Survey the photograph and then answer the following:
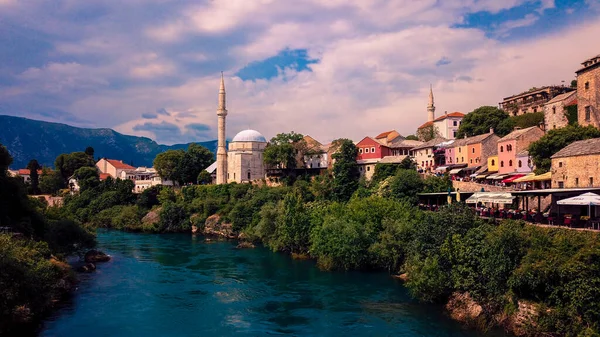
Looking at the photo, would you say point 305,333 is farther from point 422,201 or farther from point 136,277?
point 422,201

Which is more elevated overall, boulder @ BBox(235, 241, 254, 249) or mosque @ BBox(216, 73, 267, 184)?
mosque @ BBox(216, 73, 267, 184)

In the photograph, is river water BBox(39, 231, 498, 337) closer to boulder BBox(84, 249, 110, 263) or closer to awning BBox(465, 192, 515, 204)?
boulder BBox(84, 249, 110, 263)

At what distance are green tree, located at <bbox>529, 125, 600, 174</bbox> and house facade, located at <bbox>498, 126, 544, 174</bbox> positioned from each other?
5.14 meters

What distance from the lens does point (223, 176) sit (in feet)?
243

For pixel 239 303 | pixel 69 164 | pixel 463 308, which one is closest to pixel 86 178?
pixel 69 164

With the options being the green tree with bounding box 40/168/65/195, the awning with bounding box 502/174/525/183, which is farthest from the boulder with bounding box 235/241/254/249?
the green tree with bounding box 40/168/65/195

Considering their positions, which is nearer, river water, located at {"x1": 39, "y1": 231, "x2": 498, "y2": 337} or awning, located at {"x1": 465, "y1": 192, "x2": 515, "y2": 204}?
river water, located at {"x1": 39, "y1": 231, "x2": 498, "y2": 337}

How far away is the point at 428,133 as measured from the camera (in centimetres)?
7275

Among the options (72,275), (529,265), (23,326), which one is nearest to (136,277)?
(72,275)

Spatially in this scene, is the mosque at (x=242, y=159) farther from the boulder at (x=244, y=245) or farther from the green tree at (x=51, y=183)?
the green tree at (x=51, y=183)

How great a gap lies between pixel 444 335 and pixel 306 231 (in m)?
20.5

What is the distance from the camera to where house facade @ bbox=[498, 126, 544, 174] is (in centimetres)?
4444

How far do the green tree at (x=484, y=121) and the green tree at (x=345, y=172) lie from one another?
14.8m

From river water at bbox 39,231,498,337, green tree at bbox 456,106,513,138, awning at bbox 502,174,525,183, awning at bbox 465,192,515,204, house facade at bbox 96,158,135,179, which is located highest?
green tree at bbox 456,106,513,138
